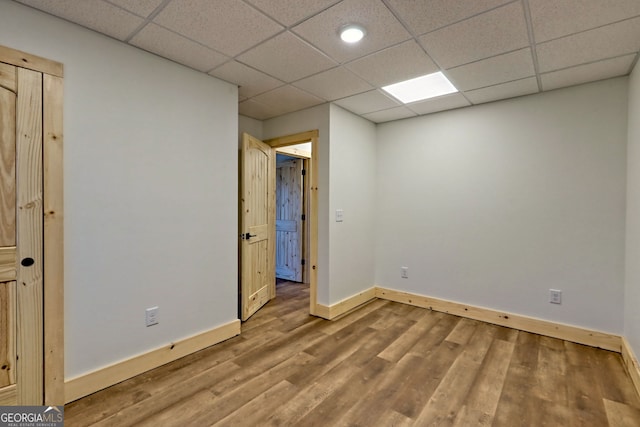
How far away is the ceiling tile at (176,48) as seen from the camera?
207 centimetres

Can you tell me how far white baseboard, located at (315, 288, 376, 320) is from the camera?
134 inches

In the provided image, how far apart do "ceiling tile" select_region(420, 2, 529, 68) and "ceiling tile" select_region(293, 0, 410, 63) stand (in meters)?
0.27

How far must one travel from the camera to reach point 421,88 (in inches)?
121

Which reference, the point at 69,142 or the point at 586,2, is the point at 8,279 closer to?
the point at 69,142

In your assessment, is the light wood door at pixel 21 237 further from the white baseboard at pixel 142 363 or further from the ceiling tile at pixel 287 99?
the ceiling tile at pixel 287 99

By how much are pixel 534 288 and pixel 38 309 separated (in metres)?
4.07

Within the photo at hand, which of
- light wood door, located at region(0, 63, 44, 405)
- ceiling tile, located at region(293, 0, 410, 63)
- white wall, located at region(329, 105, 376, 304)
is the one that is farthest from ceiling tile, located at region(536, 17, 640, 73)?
light wood door, located at region(0, 63, 44, 405)

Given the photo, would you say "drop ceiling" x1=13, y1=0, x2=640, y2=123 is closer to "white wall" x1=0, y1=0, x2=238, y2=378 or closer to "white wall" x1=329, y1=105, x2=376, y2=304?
"white wall" x1=0, y1=0, x2=238, y2=378

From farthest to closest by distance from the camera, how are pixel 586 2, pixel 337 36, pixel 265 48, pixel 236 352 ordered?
pixel 236 352, pixel 265 48, pixel 337 36, pixel 586 2

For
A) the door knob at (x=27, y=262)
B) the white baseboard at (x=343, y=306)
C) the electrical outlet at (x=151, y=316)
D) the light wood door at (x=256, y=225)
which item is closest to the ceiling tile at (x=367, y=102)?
the light wood door at (x=256, y=225)

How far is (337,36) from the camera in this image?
2.09 m

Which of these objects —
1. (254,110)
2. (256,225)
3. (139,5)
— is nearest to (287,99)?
(254,110)

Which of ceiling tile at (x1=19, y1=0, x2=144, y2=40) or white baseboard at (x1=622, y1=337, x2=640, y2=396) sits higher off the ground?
ceiling tile at (x1=19, y1=0, x2=144, y2=40)

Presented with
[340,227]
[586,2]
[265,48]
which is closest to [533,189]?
[586,2]
